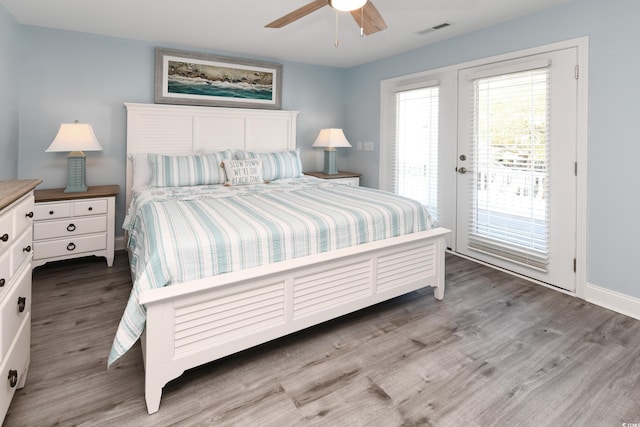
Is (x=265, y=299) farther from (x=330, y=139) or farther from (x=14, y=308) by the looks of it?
(x=330, y=139)

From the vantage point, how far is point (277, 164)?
402cm

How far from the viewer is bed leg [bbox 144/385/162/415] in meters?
1.58

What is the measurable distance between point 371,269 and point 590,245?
71.5 inches

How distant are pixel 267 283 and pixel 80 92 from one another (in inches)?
126

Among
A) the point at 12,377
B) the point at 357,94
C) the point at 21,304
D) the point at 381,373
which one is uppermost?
the point at 357,94

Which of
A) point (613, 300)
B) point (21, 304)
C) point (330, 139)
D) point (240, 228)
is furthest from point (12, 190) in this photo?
point (613, 300)

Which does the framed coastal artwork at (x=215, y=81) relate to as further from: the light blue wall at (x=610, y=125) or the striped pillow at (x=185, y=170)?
the light blue wall at (x=610, y=125)

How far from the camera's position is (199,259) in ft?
5.75

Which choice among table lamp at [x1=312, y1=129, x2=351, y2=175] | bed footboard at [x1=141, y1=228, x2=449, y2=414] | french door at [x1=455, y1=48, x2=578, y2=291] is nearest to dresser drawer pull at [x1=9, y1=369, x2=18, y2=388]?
bed footboard at [x1=141, y1=228, x2=449, y2=414]

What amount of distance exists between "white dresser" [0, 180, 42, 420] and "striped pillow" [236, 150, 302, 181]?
2.34m

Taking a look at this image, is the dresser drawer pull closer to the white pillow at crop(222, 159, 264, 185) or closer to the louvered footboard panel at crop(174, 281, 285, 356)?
the louvered footboard panel at crop(174, 281, 285, 356)

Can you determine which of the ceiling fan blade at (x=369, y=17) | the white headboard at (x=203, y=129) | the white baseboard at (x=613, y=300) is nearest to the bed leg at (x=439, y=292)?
the white baseboard at (x=613, y=300)

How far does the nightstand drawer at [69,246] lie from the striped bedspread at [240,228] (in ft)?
2.32

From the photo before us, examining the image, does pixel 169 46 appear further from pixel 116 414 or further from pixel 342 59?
pixel 116 414
